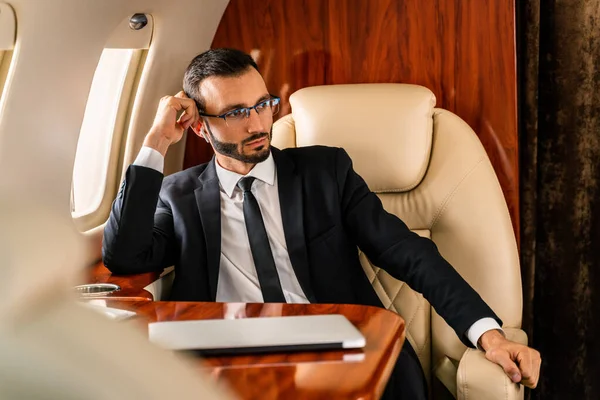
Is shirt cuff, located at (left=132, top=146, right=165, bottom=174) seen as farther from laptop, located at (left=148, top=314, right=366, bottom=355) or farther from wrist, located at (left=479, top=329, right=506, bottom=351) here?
wrist, located at (left=479, top=329, right=506, bottom=351)

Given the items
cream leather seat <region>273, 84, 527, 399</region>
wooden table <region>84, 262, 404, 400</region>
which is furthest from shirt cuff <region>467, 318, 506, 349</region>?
wooden table <region>84, 262, 404, 400</region>

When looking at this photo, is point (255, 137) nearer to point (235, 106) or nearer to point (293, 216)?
point (235, 106)

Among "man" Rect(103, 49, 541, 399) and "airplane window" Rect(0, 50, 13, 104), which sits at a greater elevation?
"airplane window" Rect(0, 50, 13, 104)

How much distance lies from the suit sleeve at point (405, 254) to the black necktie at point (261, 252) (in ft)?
0.85

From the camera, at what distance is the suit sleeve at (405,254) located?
202 cm

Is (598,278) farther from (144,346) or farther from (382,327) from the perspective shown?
(144,346)

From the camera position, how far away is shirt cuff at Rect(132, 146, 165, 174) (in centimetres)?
226

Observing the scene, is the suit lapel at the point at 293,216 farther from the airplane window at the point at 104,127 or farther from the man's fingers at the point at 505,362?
the airplane window at the point at 104,127

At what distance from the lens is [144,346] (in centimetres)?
25

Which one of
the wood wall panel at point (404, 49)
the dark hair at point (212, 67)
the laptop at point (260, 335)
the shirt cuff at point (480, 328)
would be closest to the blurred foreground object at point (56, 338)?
the laptop at point (260, 335)

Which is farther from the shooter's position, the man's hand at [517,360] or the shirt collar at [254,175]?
the shirt collar at [254,175]

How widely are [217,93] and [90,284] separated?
0.70m

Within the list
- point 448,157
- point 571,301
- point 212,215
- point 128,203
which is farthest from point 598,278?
point 128,203

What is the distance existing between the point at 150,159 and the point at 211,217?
0.25 m
